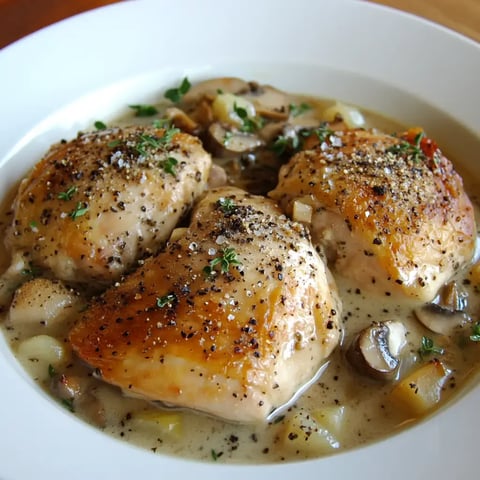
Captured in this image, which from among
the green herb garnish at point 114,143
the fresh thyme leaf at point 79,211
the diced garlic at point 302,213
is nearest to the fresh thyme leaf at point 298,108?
the diced garlic at point 302,213

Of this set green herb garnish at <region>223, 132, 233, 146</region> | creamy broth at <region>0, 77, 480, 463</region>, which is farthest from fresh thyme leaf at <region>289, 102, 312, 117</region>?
creamy broth at <region>0, 77, 480, 463</region>

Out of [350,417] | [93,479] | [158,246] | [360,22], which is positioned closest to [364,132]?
[360,22]

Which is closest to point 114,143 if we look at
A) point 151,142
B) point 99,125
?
point 151,142

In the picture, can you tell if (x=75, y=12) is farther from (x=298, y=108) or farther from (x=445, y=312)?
(x=445, y=312)

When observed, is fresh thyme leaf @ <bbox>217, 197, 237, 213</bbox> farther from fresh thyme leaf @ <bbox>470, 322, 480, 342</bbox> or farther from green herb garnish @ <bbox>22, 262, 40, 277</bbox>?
fresh thyme leaf @ <bbox>470, 322, 480, 342</bbox>

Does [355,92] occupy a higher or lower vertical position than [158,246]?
higher

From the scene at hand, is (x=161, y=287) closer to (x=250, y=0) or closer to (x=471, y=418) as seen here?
(x=471, y=418)
